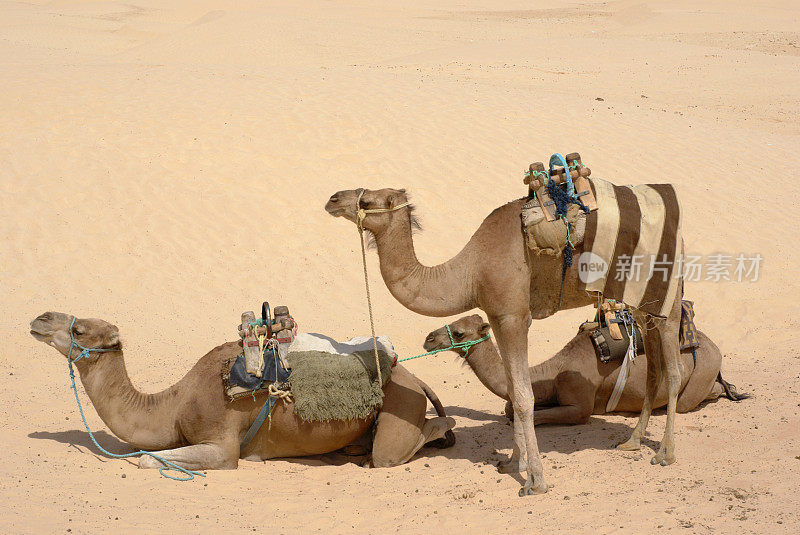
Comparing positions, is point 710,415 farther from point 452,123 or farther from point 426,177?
point 452,123

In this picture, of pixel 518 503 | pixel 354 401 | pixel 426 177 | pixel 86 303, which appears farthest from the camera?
pixel 426 177

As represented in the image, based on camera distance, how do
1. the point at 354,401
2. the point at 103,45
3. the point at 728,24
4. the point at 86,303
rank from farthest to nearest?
the point at 728,24, the point at 103,45, the point at 86,303, the point at 354,401

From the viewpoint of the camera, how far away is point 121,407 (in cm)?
673

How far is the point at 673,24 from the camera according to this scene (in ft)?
145

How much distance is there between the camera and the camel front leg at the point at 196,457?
6551 millimetres

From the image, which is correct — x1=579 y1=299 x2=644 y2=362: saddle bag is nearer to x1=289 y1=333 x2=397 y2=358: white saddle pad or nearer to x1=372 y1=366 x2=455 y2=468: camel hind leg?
x1=372 y1=366 x2=455 y2=468: camel hind leg

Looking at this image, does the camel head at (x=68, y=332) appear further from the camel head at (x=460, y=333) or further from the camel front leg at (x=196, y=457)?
the camel head at (x=460, y=333)

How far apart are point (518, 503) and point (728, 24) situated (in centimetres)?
4301

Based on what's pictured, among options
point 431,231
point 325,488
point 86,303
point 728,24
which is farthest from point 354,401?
point 728,24

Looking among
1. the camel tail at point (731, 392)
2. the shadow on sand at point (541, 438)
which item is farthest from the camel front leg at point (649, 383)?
the camel tail at point (731, 392)

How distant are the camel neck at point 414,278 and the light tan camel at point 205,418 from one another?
99 cm

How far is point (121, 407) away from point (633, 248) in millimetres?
4533

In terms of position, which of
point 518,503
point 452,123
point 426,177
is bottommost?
point 518,503

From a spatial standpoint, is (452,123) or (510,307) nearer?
(510,307)
